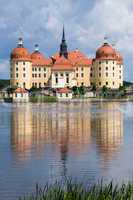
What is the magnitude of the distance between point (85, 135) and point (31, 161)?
12.5 meters

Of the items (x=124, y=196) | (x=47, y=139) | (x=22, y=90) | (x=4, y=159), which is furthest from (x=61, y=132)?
(x=22, y=90)

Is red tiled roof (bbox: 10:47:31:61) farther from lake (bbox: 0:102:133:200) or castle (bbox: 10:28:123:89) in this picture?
lake (bbox: 0:102:133:200)

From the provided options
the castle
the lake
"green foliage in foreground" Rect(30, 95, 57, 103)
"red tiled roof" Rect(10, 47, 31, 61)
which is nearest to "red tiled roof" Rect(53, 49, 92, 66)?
the castle

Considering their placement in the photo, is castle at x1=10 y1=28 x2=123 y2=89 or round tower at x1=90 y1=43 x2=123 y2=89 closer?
castle at x1=10 y1=28 x2=123 y2=89

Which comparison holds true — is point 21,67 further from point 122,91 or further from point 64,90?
point 122,91

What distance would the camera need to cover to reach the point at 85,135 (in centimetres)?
3397

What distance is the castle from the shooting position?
155m

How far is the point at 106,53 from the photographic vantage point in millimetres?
156875

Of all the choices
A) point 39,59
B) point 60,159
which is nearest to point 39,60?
point 39,59

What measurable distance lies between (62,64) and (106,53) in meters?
12.4

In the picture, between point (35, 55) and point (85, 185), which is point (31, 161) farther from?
point (35, 55)

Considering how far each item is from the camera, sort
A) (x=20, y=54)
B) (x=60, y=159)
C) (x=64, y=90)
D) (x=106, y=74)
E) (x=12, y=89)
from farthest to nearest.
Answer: (x=106, y=74) < (x=20, y=54) < (x=12, y=89) < (x=64, y=90) < (x=60, y=159)

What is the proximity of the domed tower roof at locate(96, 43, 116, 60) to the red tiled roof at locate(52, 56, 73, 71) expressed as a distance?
8847mm

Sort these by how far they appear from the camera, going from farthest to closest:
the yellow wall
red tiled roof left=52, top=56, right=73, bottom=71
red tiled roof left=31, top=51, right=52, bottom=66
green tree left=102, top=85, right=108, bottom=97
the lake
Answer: the yellow wall → red tiled roof left=31, top=51, right=52, bottom=66 → red tiled roof left=52, top=56, right=73, bottom=71 → green tree left=102, top=85, right=108, bottom=97 → the lake
